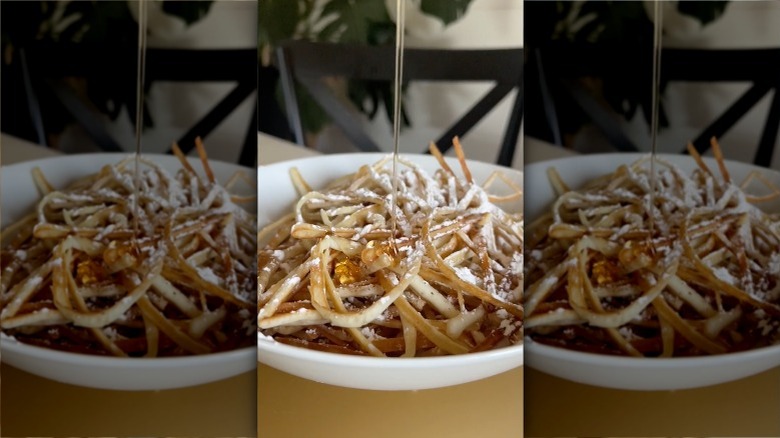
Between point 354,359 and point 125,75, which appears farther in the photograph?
point 125,75

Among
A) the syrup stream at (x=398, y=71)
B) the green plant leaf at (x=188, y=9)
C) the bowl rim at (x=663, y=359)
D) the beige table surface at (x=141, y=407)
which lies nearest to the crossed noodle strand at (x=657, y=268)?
the bowl rim at (x=663, y=359)

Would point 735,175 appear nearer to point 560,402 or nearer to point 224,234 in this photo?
point 560,402

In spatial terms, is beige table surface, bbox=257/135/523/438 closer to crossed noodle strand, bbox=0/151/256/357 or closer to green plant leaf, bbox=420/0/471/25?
crossed noodle strand, bbox=0/151/256/357

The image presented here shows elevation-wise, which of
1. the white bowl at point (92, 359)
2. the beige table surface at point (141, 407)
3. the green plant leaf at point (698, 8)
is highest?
the green plant leaf at point (698, 8)

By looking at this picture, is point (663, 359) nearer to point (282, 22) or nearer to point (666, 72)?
point (666, 72)

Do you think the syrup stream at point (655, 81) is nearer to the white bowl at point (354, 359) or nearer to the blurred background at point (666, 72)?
the blurred background at point (666, 72)

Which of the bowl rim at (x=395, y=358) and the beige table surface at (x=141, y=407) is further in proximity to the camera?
the beige table surface at (x=141, y=407)

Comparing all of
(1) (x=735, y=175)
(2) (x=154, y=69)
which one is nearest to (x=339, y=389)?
(2) (x=154, y=69)

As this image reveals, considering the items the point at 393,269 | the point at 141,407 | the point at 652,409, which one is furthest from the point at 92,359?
the point at 652,409
